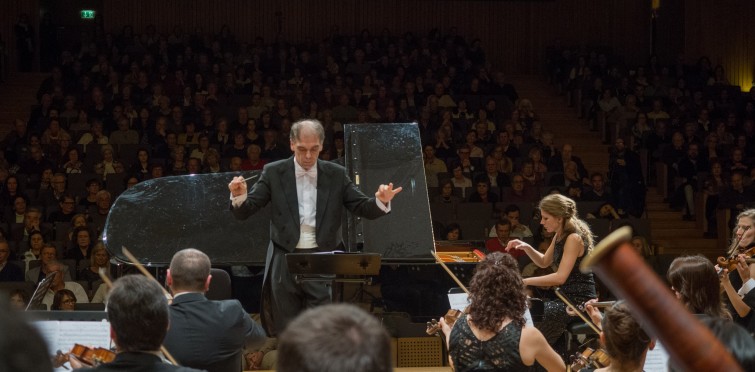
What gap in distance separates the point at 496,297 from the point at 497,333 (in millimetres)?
131

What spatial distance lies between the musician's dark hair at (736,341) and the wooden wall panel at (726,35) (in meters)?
14.7

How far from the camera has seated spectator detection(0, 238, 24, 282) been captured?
292 inches

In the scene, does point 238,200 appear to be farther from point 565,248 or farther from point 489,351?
point 565,248

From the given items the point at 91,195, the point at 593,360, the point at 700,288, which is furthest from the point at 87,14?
the point at 700,288

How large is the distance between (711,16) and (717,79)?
1.66m

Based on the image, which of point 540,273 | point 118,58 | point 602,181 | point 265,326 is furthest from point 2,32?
point 265,326

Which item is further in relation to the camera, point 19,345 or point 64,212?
point 64,212

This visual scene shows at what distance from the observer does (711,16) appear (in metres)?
15.6

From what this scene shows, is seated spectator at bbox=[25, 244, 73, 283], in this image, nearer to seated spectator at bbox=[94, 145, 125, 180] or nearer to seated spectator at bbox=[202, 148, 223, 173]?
seated spectator at bbox=[94, 145, 125, 180]

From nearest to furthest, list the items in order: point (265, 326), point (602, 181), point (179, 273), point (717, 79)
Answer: point (179, 273), point (265, 326), point (602, 181), point (717, 79)

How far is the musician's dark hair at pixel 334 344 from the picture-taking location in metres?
1.30

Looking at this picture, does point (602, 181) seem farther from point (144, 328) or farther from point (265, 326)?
point (144, 328)

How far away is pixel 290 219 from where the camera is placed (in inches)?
180

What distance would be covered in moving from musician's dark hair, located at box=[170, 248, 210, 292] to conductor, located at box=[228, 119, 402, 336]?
3.36ft
